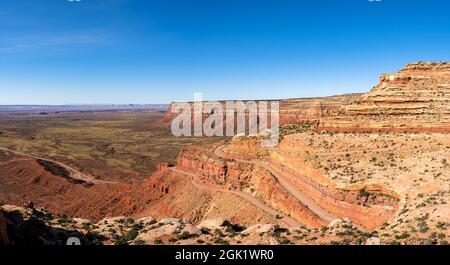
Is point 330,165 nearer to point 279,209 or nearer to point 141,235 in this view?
point 279,209

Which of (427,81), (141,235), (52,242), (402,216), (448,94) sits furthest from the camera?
(427,81)

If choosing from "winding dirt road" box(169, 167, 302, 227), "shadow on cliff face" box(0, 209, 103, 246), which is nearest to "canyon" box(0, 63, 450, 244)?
"winding dirt road" box(169, 167, 302, 227)

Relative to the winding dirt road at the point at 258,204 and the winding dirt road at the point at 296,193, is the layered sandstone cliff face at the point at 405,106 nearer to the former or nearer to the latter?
the winding dirt road at the point at 296,193

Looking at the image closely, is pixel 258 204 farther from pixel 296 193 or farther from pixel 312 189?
pixel 312 189

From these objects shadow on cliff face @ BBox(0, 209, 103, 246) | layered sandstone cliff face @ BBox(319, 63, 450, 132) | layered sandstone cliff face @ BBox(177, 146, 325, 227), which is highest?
layered sandstone cliff face @ BBox(319, 63, 450, 132)

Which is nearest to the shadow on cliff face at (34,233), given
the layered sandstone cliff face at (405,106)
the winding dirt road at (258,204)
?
the winding dirt road at (258,204)

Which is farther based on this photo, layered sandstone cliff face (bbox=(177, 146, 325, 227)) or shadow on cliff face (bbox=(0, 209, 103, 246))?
layered sandstone cliff face (bbox=(177, 146, 325, 227))

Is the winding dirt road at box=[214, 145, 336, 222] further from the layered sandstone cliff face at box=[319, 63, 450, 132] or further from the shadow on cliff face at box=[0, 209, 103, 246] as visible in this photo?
the shadow on cliff face at box=[0, 209, 103, 246]

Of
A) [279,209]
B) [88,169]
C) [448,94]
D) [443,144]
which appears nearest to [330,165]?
[279,209]

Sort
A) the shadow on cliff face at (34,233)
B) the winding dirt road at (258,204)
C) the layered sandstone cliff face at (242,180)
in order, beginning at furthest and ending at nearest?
the layered sandstone cliff face at (242,180)
the winding dirt road at (258,204)
the shadow on cliff face at (34,233)
